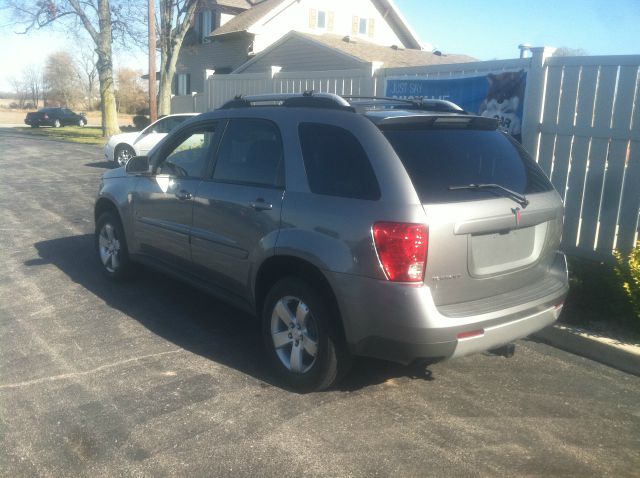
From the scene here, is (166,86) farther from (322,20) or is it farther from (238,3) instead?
(322,20)

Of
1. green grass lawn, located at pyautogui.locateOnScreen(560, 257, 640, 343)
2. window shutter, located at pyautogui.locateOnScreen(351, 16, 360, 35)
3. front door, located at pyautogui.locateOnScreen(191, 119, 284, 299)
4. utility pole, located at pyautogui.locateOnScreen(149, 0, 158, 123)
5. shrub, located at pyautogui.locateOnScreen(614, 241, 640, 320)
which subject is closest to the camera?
front door, located at pyautogui.locateOnScreen(191, 119, 284, 299)

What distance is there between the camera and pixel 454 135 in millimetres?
4168

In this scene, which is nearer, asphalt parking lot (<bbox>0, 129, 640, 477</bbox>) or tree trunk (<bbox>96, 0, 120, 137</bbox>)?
asphalt parking lot (<bbox>0, 129, 640, 477</bbox>)

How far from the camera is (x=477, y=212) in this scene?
3732 millimetres

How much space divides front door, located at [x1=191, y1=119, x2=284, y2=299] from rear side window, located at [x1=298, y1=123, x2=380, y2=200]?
274 millimetres

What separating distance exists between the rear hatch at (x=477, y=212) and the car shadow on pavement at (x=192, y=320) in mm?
1032

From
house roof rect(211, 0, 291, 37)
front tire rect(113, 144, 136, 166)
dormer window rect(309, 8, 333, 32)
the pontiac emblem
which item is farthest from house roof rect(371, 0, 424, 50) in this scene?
the pontiac emblem

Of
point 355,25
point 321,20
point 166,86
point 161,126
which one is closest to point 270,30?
point 321,20

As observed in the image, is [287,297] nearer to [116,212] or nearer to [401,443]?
[401,443]

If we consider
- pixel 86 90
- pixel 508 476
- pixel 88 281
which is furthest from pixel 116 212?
pixel 86 90

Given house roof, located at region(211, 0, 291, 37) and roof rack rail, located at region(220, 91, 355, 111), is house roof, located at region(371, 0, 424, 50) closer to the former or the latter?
house roof, located at region(211, 0, 291, 37)

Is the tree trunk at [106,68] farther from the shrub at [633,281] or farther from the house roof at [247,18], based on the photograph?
the shrub at [633,281]

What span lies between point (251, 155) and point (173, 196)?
1.01 metres

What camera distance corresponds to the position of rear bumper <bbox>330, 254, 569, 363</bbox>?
3.59m
